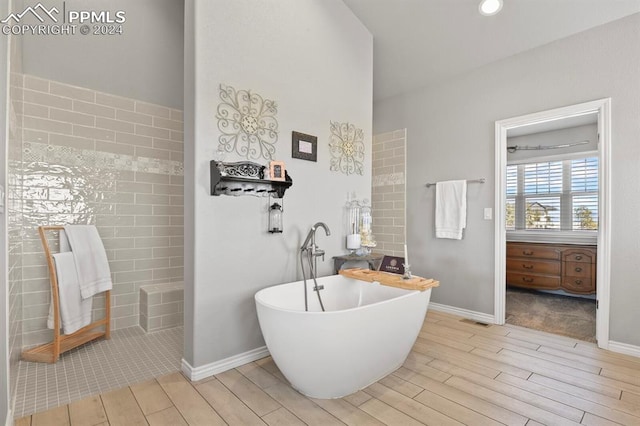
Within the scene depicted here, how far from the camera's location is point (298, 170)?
268cm

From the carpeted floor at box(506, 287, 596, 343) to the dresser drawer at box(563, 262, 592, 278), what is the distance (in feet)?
1.19

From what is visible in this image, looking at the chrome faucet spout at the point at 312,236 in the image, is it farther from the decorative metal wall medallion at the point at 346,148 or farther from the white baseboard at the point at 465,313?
the white baseboard at the point at 465,313

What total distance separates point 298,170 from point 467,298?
93.2 inches

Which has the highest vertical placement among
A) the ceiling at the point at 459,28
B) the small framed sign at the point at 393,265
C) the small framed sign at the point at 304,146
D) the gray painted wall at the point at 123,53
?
the ceiling at the point at 459,28

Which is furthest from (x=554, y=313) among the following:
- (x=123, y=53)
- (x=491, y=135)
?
(x=123, y=53)

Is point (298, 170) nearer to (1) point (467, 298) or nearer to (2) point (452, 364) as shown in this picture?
(2) point (452, 364)

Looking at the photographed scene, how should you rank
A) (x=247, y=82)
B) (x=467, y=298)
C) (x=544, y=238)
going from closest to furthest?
1. (x=247, y=82)
2. (x=467, y=298)
3. (x=544, y=238)

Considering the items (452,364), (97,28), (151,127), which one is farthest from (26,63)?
(452,364)

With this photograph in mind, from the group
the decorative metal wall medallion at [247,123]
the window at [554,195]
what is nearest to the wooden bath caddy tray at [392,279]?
the decorative metal wall medallion at [247,123]

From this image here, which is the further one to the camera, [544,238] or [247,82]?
[544,238]

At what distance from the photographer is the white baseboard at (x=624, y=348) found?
2523mm

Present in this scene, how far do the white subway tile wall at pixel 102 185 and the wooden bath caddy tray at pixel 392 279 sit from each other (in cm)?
193

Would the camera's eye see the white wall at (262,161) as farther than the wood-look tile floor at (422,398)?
Yes

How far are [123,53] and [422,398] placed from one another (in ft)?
11.2
